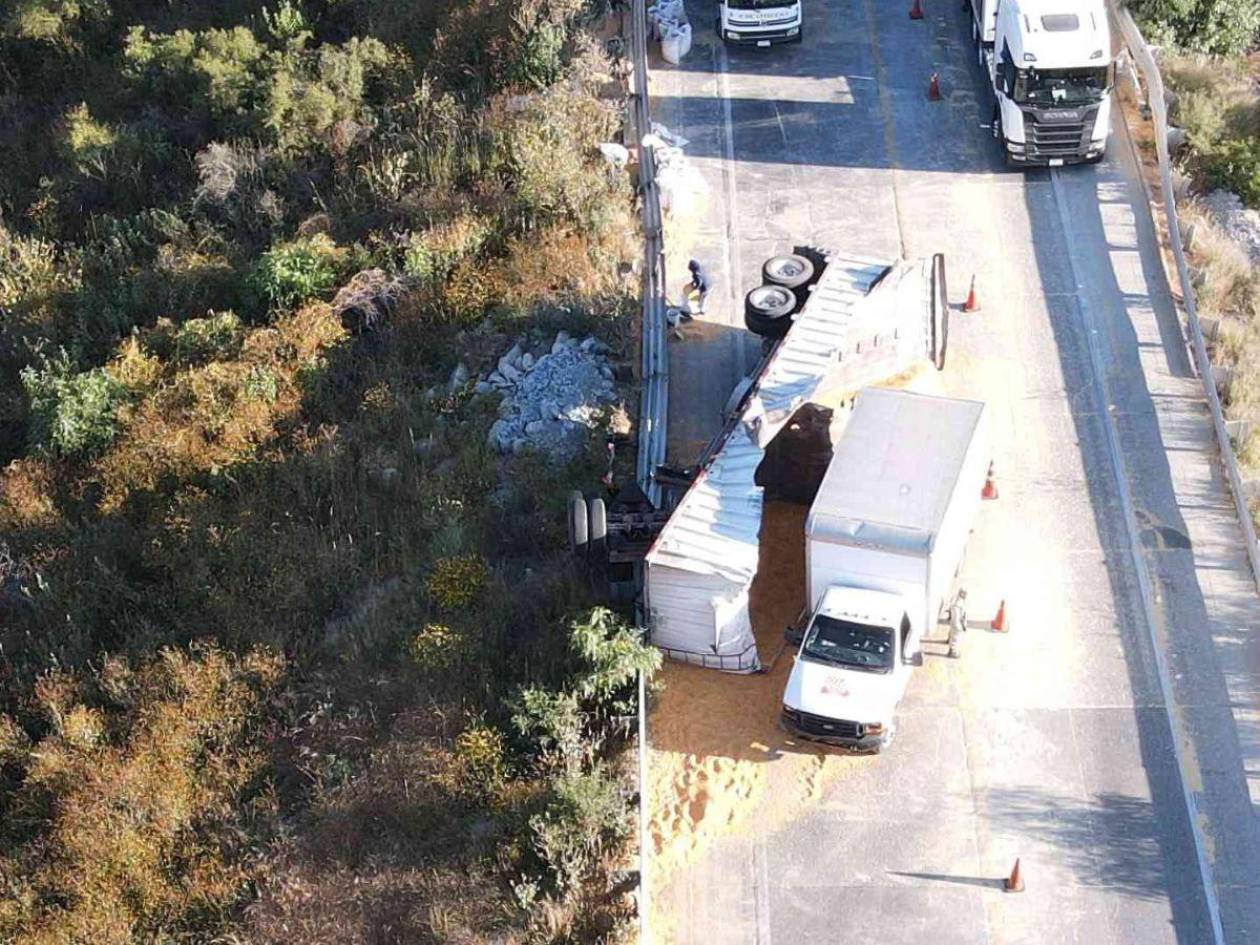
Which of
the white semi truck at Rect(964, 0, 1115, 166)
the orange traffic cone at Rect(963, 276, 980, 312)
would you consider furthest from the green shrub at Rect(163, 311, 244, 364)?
the white semi truck at Rect(964, 0, 1115, 166)

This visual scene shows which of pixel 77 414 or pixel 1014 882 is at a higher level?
pixel 77 414

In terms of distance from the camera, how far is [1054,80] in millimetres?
26016

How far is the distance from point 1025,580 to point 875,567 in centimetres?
307

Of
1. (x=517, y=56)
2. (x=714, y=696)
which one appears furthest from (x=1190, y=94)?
(x=714, y=696)

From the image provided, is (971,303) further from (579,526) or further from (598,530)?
(579,526)

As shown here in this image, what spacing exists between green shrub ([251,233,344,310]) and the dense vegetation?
0.18 feet

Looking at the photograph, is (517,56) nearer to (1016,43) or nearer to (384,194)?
(384,194)

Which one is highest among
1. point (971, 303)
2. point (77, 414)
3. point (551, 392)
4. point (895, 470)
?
point (895, 470)

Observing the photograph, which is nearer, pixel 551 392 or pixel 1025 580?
pixel 1025 580

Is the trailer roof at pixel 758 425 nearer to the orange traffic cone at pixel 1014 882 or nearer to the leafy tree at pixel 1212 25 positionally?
the orange traffic cone at pixel 1014 882

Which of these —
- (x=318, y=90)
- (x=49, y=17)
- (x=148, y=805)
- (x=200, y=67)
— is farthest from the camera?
(x=49, y=17)

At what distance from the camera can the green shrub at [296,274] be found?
82.5ft

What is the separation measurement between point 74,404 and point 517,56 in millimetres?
11223

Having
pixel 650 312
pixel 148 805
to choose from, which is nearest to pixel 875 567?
pixel 650 312
